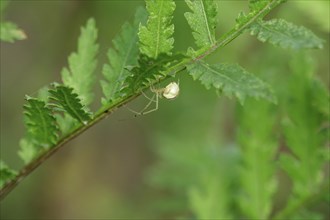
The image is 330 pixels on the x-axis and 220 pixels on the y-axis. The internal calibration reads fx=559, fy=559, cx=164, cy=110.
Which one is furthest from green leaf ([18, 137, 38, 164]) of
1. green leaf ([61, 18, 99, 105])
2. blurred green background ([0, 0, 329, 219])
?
blurred green background ([0, 0, 329, 219])

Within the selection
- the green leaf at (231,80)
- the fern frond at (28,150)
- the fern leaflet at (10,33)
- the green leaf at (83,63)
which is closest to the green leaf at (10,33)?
the fern leaflet at (10,33)

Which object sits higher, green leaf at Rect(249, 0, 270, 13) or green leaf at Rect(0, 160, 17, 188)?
green leaf at Rect(249, 0, 270, 13)

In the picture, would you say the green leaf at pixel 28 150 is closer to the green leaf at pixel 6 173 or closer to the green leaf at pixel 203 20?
the green leaf at pixel 6 173

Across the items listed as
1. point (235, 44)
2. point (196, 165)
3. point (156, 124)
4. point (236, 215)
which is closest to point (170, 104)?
point (156, 124)

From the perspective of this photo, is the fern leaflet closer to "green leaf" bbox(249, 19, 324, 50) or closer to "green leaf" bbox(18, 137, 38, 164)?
"green leaf" bbox(18, 137, 38, 164)

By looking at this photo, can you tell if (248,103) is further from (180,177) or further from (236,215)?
(180,177)

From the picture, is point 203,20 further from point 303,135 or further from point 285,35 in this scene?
point 303,135
